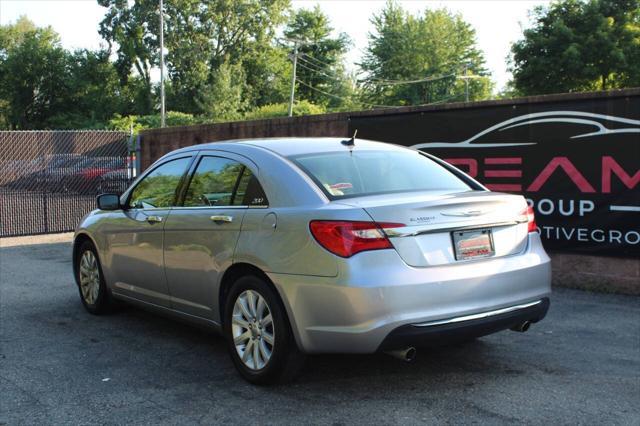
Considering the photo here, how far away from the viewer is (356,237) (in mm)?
3814

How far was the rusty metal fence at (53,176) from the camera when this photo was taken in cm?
1293

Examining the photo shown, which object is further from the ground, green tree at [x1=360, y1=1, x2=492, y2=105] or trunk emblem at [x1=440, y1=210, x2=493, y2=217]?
green tree at [x1=360, y1=1, x2=492, y2=105]

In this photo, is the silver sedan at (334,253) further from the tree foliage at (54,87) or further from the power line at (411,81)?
the power line at (411,81)

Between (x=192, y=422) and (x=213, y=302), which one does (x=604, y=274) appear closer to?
(x=213, y=302)

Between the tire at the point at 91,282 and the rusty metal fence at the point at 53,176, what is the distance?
7.05m

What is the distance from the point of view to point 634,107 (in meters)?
7.17

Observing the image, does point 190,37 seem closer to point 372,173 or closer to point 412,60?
point 412,60

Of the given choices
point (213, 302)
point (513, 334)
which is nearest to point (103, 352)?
point (213, 302)

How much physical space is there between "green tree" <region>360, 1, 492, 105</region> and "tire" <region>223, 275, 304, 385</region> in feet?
199

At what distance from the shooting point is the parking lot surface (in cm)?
385

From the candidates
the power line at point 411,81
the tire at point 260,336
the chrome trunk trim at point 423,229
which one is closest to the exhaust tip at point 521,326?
the chrome trunk trim at point 423,229

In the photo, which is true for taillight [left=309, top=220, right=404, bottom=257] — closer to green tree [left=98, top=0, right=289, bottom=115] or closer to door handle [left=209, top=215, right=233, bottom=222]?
door handle [left=209, top=215, right=233, bottom=222]

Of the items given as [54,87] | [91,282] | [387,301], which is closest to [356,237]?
[387,301]

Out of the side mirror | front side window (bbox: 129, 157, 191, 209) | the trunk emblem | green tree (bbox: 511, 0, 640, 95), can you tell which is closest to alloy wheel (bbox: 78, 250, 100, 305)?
the side mirror
